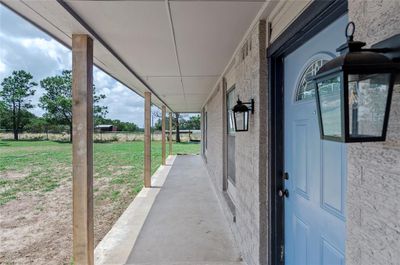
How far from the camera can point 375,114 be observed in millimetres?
893

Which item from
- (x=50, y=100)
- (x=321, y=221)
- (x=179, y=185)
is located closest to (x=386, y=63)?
(x=321, y=221)

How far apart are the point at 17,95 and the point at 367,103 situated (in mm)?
31527

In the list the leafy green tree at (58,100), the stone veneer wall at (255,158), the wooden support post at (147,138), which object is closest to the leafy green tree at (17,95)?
the leafy green tree at (58,100)

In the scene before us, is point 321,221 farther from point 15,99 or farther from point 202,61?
point 15,99

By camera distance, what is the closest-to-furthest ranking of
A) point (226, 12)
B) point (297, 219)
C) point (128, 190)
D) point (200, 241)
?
1. point (297, 219)
2. point (226, 12)
3. point (200, 241)
4. point (128, 190)

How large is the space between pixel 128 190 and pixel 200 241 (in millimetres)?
4136

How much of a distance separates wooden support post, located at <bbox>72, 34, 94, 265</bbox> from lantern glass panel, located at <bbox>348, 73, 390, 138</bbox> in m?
2.38

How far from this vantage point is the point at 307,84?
187cm

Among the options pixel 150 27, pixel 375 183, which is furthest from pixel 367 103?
pixel 150 27

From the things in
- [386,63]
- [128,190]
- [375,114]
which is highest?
[386,63]

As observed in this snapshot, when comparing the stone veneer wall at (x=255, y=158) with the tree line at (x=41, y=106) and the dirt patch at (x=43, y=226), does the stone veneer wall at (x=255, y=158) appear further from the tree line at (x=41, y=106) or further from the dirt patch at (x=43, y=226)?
the tree line at (x=41, y=106)

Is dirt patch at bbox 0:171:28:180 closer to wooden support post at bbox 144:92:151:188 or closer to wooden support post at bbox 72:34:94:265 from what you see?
wooden support post at bbox 144:92:151:188

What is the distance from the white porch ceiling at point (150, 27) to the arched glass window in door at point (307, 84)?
66 cm

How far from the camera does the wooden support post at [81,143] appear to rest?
2.65 meters
